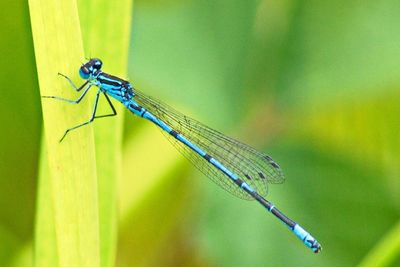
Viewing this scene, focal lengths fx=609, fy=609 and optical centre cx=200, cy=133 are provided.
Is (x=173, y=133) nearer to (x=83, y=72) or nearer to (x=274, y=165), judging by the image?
(x=274, y=165)

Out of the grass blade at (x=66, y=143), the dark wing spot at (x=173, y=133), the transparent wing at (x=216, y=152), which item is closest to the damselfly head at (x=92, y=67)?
the grass blade at (x=66, y=143)

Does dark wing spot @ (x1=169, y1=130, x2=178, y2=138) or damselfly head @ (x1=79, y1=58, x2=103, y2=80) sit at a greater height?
damselfly head @ (x1=79, y1=58, x2=103, y2=80)

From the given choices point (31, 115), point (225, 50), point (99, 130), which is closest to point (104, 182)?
point (99, 130)

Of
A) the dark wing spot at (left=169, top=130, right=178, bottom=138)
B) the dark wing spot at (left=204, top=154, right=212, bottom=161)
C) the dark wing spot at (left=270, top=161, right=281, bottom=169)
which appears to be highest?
the dark wing spot at (left=169, top=130, right=178, bottom=138)

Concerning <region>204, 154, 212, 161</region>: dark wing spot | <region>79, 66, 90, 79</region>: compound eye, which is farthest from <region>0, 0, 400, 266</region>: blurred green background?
<region>79, 66, 90, 79</region>: compound eye

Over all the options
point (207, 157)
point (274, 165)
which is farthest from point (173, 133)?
point (274, 165)

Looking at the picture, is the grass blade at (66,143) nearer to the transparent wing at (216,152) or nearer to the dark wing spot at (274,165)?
the transparent wing at (216,152)

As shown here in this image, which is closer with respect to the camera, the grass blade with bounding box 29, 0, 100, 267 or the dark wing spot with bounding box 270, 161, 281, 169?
the grass blade with bounding box 29, 0, 100, 267

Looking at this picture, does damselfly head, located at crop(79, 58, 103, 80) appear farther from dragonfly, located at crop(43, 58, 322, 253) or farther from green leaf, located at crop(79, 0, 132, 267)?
dragonfly, located at crop(43, 58, 322, 253)
